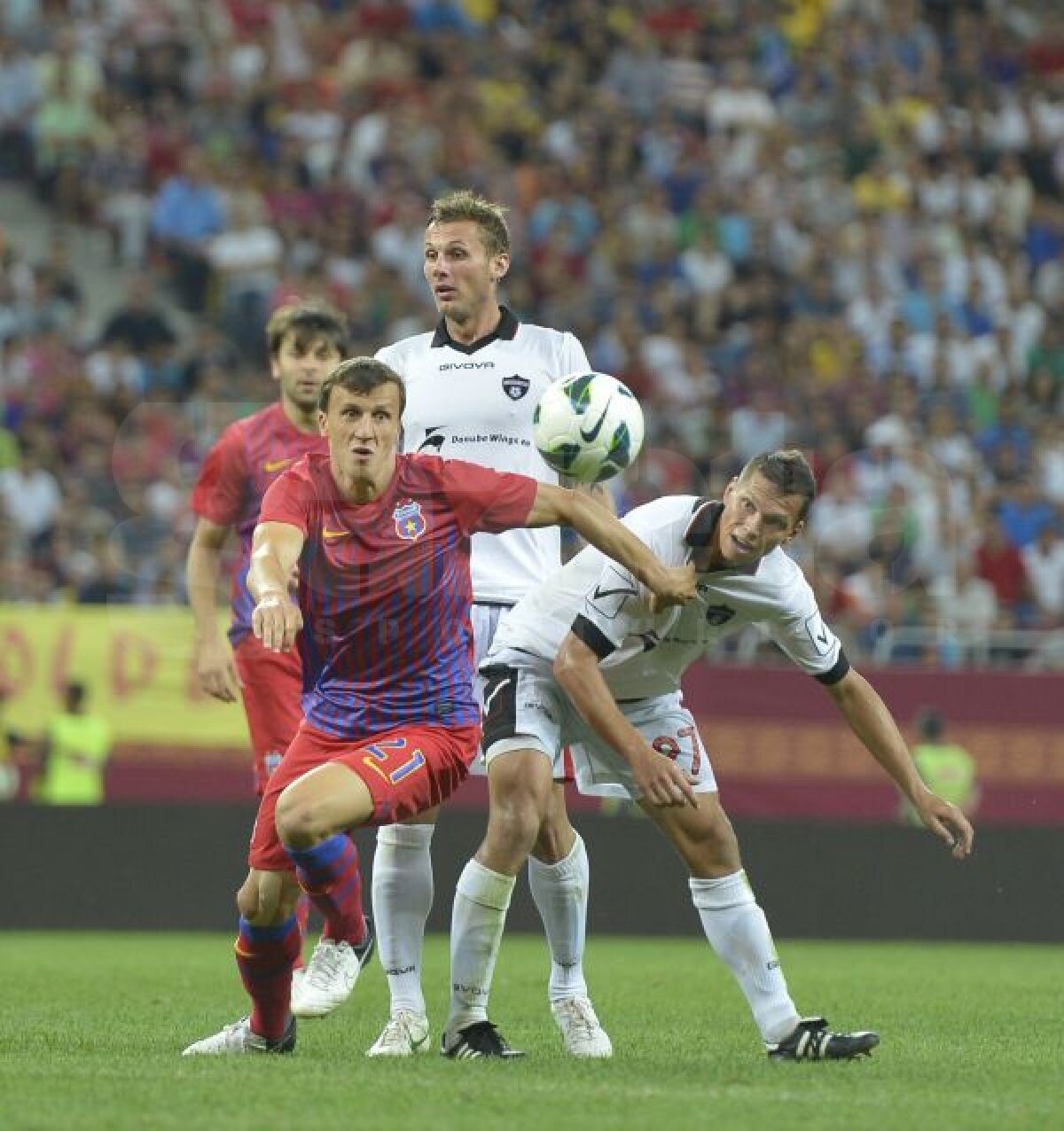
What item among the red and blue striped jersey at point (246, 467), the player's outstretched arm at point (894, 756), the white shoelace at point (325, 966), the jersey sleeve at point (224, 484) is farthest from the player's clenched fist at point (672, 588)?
the jersey sleeve at point (224, 484)

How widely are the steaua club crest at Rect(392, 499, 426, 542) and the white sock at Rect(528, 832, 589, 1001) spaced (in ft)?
3.79

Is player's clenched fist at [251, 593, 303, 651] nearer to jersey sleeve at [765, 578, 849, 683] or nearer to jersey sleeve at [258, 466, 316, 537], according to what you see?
jersey sleeve at [258, 466, 316, 537]

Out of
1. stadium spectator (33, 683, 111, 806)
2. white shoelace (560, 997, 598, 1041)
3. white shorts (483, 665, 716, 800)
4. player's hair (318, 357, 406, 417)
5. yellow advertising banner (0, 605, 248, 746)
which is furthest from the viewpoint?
yellow advertising banner (0, 605, 248, 746)

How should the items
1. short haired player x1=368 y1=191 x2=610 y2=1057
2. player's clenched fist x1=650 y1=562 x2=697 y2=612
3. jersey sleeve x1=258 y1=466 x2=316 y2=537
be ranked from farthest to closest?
short haired player x1=368 y1=191 x2=610 y2=1057, jersey sleeve x1=258 y1=466 x2=316 y2=537, player's clenched fist x1=650 y1=562 x2=697 y2=612

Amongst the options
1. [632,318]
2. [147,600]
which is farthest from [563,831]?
[632,318]

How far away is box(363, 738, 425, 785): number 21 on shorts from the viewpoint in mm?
6574

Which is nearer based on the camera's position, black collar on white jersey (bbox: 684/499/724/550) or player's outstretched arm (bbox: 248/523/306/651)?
player's outstretched arm (bbox: 248/523/306/651)

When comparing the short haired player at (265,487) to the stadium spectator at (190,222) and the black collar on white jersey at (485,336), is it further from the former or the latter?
the stadium spectator at (190,222)

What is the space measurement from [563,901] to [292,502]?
1578mm

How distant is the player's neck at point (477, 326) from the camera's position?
7.98 metres

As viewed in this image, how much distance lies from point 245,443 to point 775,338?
1100 cm

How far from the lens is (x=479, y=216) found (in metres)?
7.77

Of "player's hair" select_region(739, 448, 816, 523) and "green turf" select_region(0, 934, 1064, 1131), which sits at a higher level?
"player's hair" select_region(739, 448, 816, 523)

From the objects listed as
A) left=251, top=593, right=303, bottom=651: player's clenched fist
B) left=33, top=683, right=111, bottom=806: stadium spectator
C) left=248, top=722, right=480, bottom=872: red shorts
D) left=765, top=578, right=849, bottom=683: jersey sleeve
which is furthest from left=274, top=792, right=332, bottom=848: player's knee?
left=33, top=683, right=111, bottom=806: stadium spectator
